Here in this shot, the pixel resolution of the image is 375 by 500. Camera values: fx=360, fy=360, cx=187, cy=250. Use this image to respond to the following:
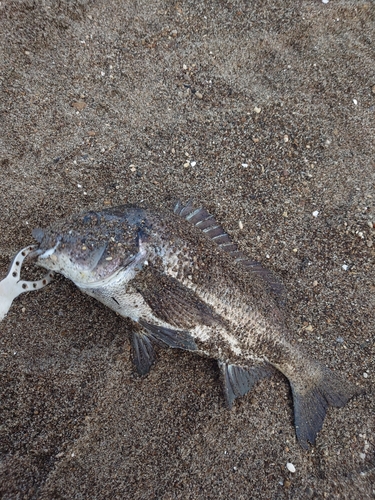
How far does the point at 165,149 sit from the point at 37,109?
125 centimetres

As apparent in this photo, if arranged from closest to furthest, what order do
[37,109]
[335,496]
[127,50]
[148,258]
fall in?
[148,258], [335,496], [37,109], [127,50]

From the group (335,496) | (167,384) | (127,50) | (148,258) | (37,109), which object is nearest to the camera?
(148,258)

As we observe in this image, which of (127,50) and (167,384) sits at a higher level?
(127,50)

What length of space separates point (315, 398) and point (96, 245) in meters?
2.28


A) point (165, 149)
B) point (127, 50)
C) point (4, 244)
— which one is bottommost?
point (4, 244)

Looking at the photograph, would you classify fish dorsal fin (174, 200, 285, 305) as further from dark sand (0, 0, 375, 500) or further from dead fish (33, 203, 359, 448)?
dark sand (0, 0, 375, 500)

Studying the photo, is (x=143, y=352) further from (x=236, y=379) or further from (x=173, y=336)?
(x=236, y=379)

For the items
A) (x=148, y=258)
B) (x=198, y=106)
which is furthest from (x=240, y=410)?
(x=198, y=106)

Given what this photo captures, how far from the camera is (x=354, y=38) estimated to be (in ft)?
12.5

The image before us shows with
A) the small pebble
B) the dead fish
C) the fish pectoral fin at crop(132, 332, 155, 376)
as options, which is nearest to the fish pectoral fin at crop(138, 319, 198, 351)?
the dead fish

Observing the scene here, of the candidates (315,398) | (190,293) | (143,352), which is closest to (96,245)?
(190,293)

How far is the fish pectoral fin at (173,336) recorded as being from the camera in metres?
2.84

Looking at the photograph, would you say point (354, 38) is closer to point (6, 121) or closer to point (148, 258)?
point (148, 258)

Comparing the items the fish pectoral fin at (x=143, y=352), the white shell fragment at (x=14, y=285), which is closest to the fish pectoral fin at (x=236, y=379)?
the fish pectoral fin at (x=143, y=352)
